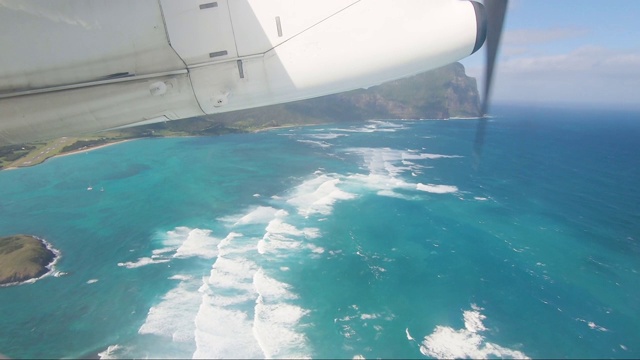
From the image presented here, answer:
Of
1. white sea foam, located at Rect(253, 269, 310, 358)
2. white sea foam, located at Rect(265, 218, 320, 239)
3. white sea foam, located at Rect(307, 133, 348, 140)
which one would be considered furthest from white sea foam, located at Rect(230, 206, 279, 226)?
white sea foam, located at Rect(307, 133, 348, 140)

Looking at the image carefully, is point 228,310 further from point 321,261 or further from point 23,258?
point 23,258

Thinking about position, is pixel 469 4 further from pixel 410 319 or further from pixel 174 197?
pixel 174 197

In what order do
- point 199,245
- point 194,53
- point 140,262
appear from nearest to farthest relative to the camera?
point 194,53, point 140,262, point 199,245

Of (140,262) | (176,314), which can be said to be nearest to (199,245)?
(140,262)

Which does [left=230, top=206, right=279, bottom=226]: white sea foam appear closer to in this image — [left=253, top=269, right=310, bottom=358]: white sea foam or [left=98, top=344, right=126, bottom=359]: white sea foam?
[left=253, top=269, right=310, bottom=358]: white sea foam

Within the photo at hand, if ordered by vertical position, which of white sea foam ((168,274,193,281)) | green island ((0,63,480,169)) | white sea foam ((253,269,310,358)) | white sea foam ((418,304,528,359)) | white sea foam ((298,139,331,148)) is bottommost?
white sea foam ((418,304,528,359))

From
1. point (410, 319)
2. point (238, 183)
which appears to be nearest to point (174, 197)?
point (238, 183)
